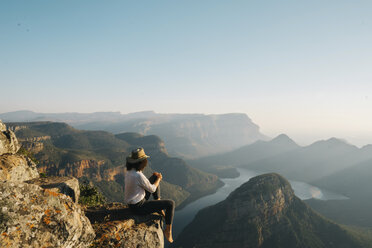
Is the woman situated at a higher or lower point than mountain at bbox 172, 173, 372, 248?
higher

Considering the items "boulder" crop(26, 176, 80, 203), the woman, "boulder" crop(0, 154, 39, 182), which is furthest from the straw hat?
"boulder" crop(0, 154, 39, 182)

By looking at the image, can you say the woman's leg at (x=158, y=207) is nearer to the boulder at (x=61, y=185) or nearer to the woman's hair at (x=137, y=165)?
the woman's hair at (x=137, y=165)

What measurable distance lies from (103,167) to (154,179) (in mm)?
192060

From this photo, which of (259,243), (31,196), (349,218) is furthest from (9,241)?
(349,218)

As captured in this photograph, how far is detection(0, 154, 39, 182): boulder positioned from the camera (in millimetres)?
13175

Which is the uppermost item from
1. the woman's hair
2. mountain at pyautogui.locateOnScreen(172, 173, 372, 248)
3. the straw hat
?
the straw hat

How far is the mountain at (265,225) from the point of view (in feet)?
364

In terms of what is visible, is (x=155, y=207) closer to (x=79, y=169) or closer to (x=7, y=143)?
(x=7, y=143)

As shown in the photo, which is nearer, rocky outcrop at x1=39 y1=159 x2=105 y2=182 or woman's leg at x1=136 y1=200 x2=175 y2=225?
woman's leg at x1=136 y1=200 x2=175 y2=225

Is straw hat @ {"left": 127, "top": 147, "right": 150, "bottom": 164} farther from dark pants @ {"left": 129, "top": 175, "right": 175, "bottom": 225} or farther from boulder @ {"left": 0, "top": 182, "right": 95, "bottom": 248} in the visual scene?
boulder @ {"left": 0, "top": 182, "right": 95, "bottom": 248}

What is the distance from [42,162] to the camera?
495ft

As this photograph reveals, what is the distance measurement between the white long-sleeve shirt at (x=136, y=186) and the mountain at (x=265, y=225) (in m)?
118

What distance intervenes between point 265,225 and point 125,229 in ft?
438

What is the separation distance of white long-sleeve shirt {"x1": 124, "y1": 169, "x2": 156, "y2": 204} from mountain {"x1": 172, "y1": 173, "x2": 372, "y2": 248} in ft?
388
